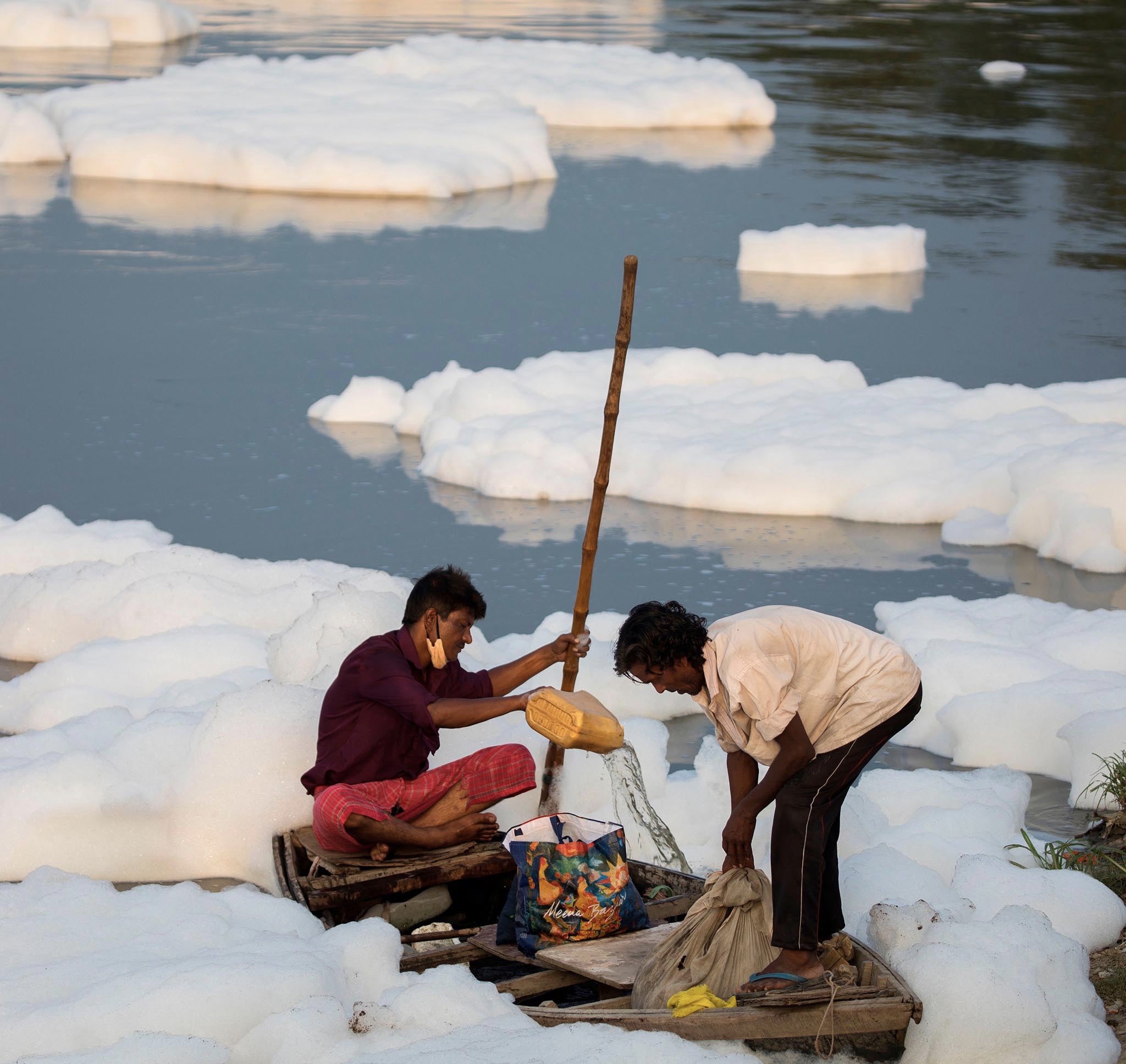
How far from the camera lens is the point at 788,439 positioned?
7938 mm

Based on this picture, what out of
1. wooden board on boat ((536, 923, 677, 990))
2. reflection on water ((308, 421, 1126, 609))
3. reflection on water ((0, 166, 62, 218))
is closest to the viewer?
wooden board on boat ((536, 923, 677, 990))

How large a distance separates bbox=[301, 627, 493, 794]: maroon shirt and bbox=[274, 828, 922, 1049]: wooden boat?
0.22 m

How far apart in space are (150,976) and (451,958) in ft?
2.28

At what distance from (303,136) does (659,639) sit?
41.1ft

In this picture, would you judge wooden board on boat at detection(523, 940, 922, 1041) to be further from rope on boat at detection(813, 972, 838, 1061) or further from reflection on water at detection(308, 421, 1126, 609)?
reflection on water at detection(308, 421, 1126, 609)

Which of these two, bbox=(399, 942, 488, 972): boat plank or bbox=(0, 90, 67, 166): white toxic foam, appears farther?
bbox=(0, 90, 67, 166): white toxic foam

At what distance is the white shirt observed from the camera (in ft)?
10.4

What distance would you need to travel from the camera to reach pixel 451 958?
3688 mm

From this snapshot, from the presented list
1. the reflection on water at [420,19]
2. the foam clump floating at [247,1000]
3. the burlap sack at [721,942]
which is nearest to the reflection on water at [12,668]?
the foam clump floating at [247,1000]

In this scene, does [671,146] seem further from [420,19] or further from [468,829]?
[468,829]

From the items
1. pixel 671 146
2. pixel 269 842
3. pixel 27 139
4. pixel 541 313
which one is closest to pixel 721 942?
pixel 269 842

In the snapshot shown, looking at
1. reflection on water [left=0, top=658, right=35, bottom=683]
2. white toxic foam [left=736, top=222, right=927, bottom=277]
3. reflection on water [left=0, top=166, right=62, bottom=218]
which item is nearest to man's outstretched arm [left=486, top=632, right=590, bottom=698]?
reflection on water [left=0, top=658, right=35, bottom=683]

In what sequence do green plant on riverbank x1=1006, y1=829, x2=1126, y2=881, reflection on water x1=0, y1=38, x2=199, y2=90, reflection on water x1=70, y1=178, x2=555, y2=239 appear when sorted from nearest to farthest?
green plant on riverbank x1=1006, y1=829, x2=1126, y2=881
reflection on water x1=70, y1=178, x2=555, y2=239
reflection on water x1=0, y1=38, x2=199, y2=90

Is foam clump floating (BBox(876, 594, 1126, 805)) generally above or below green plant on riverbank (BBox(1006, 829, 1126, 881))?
below
